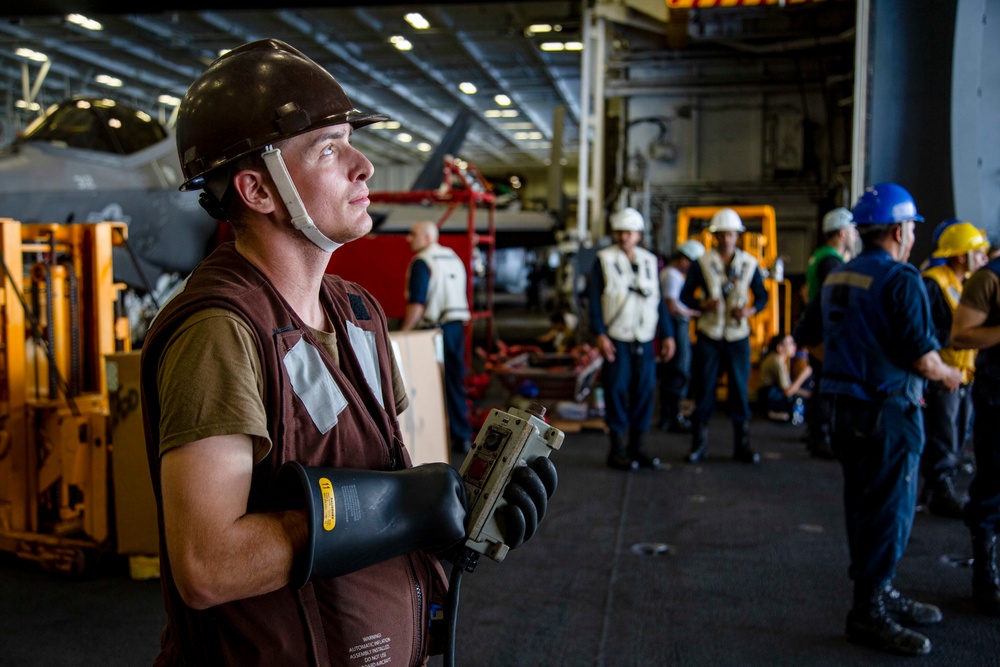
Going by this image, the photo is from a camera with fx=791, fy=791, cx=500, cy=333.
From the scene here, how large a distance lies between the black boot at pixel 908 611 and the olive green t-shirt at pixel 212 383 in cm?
309

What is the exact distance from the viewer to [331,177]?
1.33 meters

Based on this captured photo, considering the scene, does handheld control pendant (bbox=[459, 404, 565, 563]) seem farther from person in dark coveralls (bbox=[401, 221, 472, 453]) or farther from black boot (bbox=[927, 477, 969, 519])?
person in dark coveralls (bbox=[401, 221, 472, 453])

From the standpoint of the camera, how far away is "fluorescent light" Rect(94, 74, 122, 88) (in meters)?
22.1

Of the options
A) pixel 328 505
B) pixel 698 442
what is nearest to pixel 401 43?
pixel 698 442

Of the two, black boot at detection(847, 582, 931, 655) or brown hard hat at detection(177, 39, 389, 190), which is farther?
black boot at detection(847, 582, 931, 655)

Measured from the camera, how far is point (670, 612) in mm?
3531

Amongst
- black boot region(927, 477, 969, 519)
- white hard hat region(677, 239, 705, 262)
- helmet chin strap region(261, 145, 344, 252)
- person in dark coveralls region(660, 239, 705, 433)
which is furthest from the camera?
white hard hat region(677, 239, 705, 262)

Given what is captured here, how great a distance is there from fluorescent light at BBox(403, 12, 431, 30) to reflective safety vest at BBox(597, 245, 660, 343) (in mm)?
12295

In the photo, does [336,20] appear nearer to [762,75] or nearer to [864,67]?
[762,75]

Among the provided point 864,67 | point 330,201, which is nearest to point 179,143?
point 330,201

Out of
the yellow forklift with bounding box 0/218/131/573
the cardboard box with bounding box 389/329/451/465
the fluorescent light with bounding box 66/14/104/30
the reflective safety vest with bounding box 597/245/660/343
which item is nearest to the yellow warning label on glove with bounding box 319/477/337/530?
the cardboard box with bounding box 389/329/451/465

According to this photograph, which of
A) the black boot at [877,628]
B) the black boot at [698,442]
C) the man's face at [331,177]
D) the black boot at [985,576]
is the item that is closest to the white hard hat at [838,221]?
the black boot at [698,442]

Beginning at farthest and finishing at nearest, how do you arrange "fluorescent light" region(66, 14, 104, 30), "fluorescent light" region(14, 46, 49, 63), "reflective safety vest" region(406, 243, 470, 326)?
"fluorescent light" region(14, 46, 49, 63), "fluorescent light" region(66, 14, 104, 30), "reflective safety vest" region(406, 243, 470, 326)

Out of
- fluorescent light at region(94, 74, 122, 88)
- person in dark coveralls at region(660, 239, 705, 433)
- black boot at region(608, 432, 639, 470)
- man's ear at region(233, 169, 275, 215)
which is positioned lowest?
black boot at region(608, 432, 639, 470)
